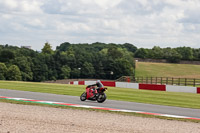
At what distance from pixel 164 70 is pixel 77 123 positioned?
381ft

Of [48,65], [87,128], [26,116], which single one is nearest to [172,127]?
[87,128]

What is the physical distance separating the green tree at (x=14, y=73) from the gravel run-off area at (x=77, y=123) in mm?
84882

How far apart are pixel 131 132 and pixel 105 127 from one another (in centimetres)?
105

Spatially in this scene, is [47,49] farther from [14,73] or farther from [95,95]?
[95,95]

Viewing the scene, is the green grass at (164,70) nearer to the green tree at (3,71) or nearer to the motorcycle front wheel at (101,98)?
the green tree at (3,71)

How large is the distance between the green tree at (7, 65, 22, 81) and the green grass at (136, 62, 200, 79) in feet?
131

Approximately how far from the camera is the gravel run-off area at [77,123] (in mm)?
11594

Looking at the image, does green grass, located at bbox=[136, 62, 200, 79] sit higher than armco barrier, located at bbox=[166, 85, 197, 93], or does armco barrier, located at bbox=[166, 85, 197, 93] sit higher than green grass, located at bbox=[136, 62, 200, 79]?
green grass, located at bbox=[136, 62, 200, 79]

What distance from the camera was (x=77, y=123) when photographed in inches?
497

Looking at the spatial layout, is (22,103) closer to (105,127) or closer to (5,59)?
(105,127)

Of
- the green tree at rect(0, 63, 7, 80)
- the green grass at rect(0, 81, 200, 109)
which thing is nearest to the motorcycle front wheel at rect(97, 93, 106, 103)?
the green grass at rect(0, 81, 200, 109)

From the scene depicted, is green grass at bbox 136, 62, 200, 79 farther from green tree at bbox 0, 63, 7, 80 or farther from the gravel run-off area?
the gravel run-off area

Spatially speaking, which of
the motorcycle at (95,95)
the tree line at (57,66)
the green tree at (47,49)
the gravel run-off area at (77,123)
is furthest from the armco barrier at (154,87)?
the green tree at (47,49)

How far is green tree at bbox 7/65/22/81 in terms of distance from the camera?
322ft
